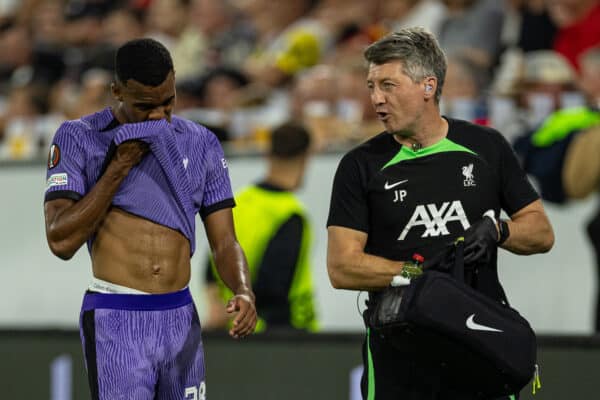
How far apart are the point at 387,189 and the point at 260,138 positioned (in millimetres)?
4289

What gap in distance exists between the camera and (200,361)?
470cm

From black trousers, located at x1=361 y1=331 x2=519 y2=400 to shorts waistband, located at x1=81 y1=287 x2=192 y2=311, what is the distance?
2.64 ft

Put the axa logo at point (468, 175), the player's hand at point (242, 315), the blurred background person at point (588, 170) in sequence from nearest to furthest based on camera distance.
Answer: the player's hand at point (242, 315), the axa logo at point (468, 175), the blurred background person at point (588, 170)

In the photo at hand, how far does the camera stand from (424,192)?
4594 mm

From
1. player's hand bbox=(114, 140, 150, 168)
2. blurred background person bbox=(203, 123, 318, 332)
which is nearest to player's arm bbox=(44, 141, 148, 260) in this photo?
player's hand bbox=(114, 140, 150, 168)

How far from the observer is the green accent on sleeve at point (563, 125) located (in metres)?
7.22

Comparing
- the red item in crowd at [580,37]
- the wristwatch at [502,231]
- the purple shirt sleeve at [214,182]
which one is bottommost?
the wristwatch at [502,231]

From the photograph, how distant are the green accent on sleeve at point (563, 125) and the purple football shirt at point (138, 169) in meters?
3.16

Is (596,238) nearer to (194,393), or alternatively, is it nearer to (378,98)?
(378,98)

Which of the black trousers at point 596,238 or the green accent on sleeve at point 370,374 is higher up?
the black trousers at point 596,238

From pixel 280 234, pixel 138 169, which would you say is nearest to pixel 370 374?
pixel 138 169

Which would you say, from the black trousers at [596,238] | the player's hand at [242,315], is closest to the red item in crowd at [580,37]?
the black trousers at [596,238]

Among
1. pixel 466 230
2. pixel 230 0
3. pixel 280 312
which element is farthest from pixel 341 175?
pixel 230 0

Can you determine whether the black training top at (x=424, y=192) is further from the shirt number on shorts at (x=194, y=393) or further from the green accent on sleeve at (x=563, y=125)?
the green accent on sleeve at (x=563, y=125)
